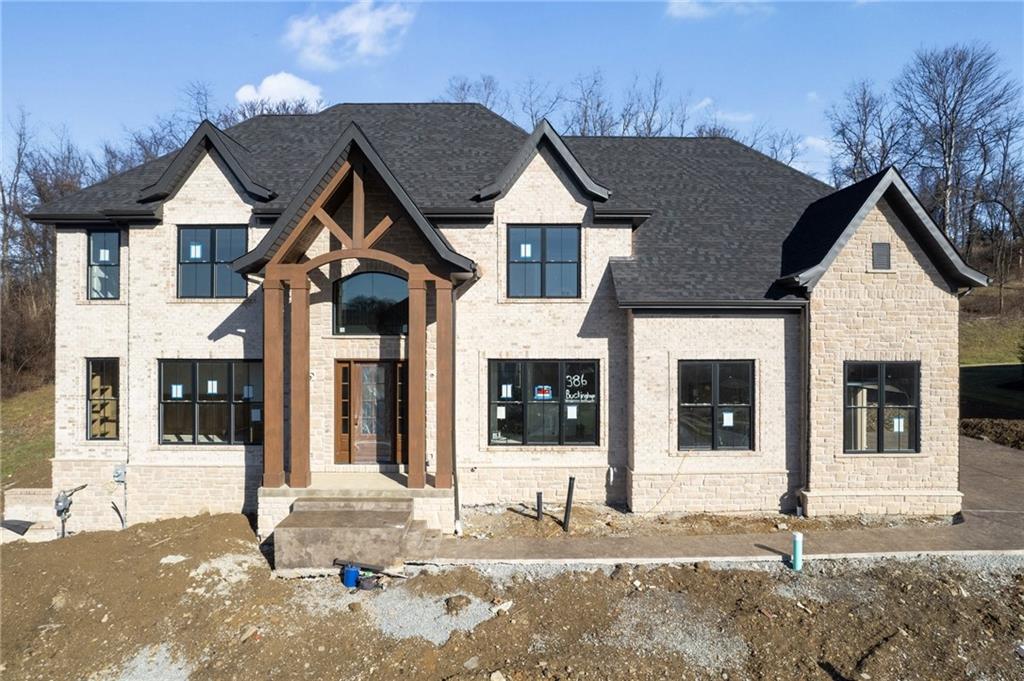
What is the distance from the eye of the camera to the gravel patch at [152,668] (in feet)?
23.5

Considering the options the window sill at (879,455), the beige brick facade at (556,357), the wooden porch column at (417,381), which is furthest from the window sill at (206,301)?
the window sill at (879,455)

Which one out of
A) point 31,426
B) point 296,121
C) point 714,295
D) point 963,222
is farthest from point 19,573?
point 963,222

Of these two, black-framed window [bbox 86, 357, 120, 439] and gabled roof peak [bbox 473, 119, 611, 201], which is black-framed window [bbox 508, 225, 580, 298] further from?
black-framed window [bbox 86, 357, 120, 439]

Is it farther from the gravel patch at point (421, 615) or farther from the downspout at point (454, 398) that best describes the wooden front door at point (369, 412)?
the gravel patch at point (421, 615)

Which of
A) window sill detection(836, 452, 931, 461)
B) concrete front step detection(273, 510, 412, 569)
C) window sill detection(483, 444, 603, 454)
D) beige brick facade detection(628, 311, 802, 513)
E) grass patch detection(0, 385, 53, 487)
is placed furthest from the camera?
grass patch detection(0, 385, 53, 487)

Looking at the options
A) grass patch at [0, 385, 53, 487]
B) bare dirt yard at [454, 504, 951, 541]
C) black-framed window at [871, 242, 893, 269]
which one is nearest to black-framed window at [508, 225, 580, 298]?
bare dirt yard at [454, 504, 951, 541]

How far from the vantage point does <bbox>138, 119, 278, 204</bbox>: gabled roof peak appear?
12.1 metres

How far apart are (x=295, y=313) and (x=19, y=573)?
6374 millimetres

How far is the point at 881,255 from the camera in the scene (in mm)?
11773

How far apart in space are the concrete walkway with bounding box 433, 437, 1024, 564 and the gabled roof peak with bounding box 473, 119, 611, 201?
731 cm

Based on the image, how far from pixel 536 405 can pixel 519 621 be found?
539 centimetres

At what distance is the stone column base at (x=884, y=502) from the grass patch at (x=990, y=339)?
1132 inches

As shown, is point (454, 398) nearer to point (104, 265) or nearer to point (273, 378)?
point (273, 378)

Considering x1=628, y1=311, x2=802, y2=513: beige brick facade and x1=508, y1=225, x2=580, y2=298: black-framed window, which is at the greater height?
x1=508, y1=225, x2=580, y2=298: black-framed window
